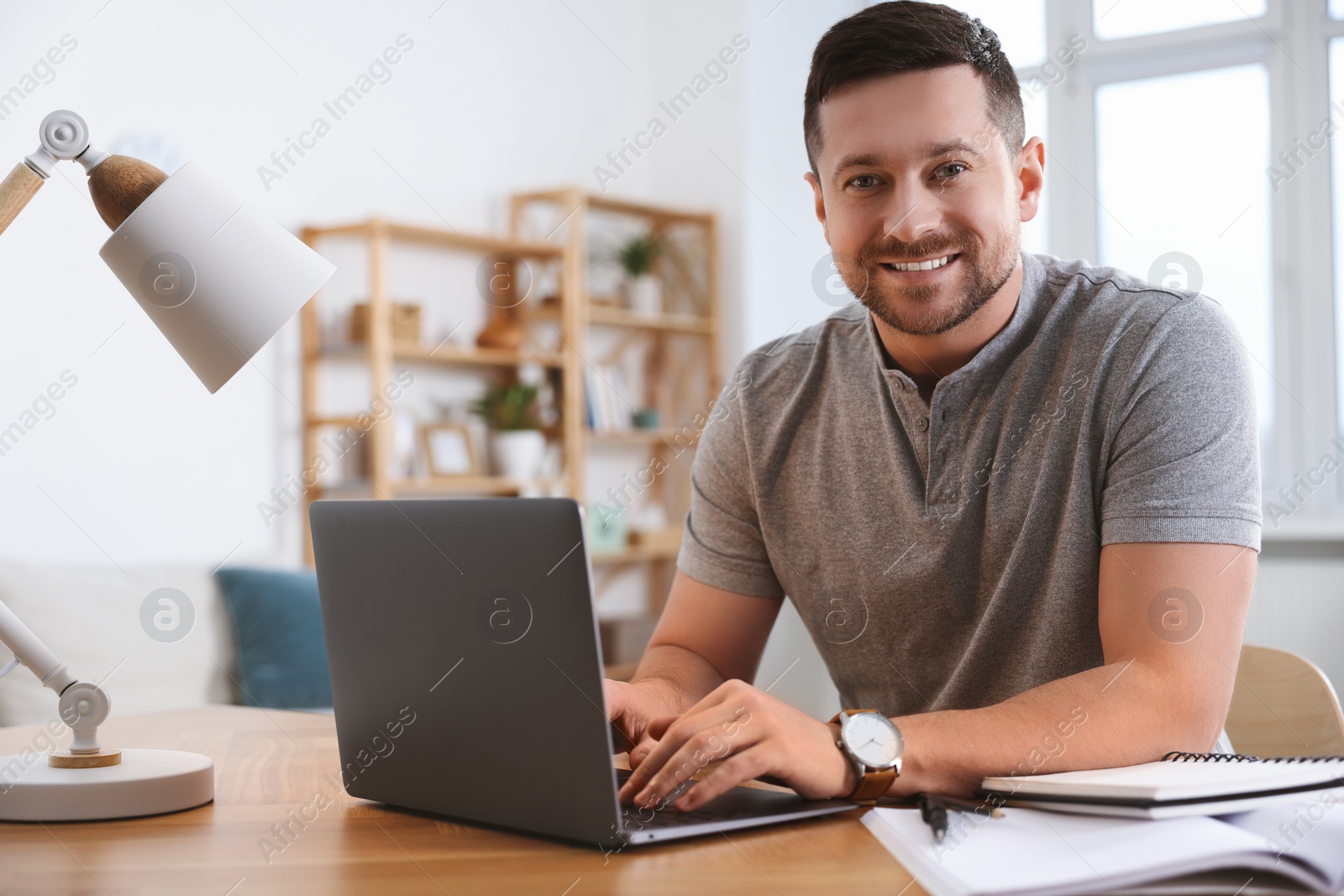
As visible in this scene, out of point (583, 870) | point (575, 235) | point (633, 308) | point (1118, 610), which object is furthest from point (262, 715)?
point (633, 308)

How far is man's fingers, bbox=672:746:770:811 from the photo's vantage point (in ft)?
2.75

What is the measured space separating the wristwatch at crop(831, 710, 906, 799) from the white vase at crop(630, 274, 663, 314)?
155 inches

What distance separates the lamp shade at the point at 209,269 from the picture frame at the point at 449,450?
3.04 meters

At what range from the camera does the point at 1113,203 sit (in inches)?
173

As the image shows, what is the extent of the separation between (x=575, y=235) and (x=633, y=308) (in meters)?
0.48

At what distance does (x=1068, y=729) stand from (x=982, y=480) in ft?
1.28

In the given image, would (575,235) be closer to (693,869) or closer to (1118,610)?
(1118,610)

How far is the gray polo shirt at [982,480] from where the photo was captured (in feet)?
3.79

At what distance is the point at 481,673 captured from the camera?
84 centimetres

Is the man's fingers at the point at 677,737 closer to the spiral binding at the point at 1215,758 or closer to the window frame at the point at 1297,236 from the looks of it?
the spiral binding at the point at 1215,758

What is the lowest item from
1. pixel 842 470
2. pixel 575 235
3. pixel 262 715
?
pixel 262 715

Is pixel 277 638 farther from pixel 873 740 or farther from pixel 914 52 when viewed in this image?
pixel 873 740

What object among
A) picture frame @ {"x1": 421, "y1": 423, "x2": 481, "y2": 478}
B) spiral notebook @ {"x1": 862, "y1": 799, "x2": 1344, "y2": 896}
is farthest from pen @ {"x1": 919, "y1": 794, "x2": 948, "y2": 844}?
picture frame @ {"x1": 421, "y1": 423, "x2": 481, "y2": 478}

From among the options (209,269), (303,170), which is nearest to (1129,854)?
(209,269)
